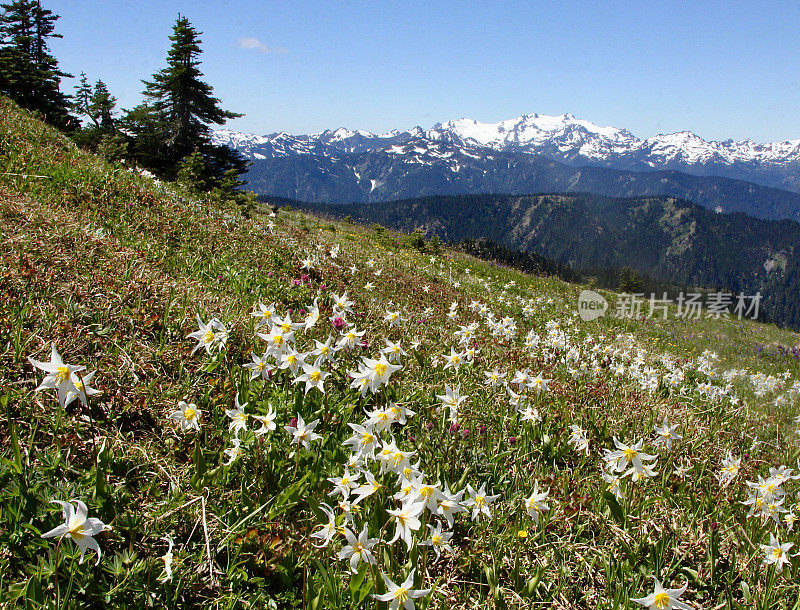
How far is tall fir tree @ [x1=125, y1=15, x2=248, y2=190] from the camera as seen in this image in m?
23.6

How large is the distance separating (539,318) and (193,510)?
850 centimetres

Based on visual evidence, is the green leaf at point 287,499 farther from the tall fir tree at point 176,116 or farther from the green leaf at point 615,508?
the tall fir tree at point 176,116

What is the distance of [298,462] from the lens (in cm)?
243

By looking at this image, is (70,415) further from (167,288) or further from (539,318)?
(539,318)

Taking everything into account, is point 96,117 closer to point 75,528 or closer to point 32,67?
point 32,67

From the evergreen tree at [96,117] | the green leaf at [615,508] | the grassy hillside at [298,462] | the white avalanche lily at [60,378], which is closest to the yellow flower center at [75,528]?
the grassy hillside at [298,462]

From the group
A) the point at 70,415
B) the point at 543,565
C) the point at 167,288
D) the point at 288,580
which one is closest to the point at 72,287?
the point at 167,288

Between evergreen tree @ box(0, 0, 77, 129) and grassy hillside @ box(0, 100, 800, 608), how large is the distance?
21.8 meters

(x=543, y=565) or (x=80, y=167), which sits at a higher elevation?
(x=80, y=167)

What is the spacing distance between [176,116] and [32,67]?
8.04 meters

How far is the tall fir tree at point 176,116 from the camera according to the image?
2361cm

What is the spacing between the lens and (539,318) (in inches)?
380

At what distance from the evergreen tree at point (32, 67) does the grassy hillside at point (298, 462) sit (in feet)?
71.4

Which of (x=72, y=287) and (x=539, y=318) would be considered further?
(x=539, y=318)
